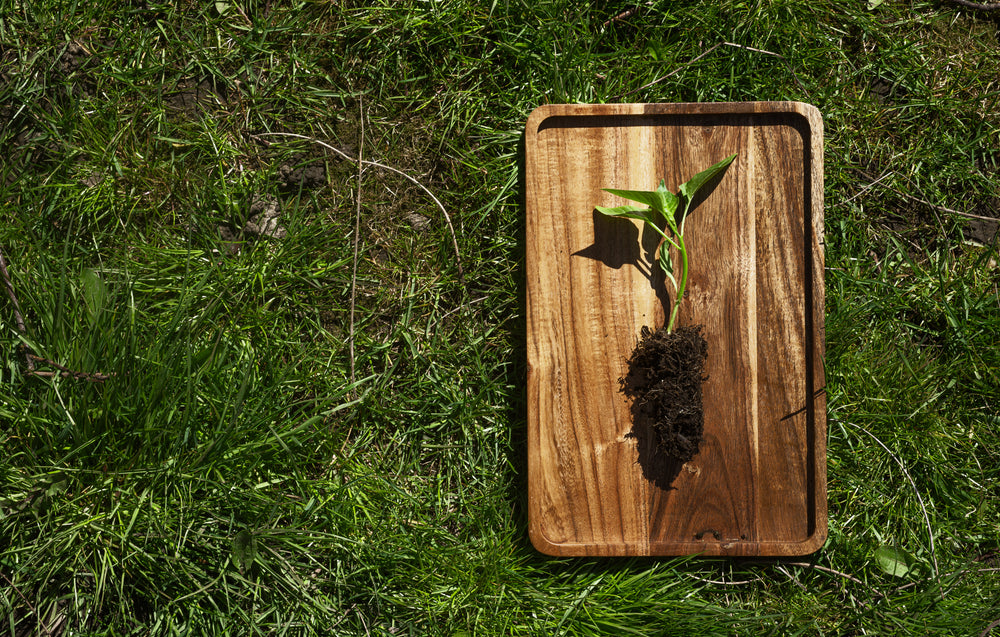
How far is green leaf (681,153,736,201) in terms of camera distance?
2049mm

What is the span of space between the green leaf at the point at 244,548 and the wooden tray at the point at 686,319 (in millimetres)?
942

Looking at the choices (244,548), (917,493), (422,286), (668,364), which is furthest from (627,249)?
(244,548)

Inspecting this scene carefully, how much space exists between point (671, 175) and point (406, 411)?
48.3 inches

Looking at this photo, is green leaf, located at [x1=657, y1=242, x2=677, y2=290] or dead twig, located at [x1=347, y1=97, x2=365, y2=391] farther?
dead twig, located at [x1=347, y1=97, x2=365, y2=391]

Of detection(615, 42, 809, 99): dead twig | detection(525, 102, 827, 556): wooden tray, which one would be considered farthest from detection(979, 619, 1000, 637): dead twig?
detection(615, 42, 809, 99): dead twig

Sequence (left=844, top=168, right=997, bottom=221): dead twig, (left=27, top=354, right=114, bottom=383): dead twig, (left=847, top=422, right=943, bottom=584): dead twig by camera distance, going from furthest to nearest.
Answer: (left=844, top=168, right=997, bottom=221): dead twig
(left=847, top=422, right=943, bottom=584): dead twig
(left=27, top=354, right=114, bottom=383): dead twig

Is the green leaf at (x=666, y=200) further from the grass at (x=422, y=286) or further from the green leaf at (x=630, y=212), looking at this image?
the grass at (x=422, y=286)

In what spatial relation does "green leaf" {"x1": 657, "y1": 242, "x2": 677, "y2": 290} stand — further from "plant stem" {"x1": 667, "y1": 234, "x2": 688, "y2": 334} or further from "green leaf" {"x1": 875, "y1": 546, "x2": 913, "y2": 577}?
"green leaf" {"x1": 875, "y1": 546, "x2": 913, "y2": 577}

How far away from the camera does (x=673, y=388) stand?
2.04 metres

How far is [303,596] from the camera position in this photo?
2113mm

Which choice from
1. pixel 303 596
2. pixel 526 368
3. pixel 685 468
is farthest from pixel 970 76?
pixel 303 596

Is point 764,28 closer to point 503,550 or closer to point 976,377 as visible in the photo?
point 976,377

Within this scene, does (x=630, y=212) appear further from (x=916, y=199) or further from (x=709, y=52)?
(x=916, y=199)

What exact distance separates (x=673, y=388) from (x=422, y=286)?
94 centimetres
